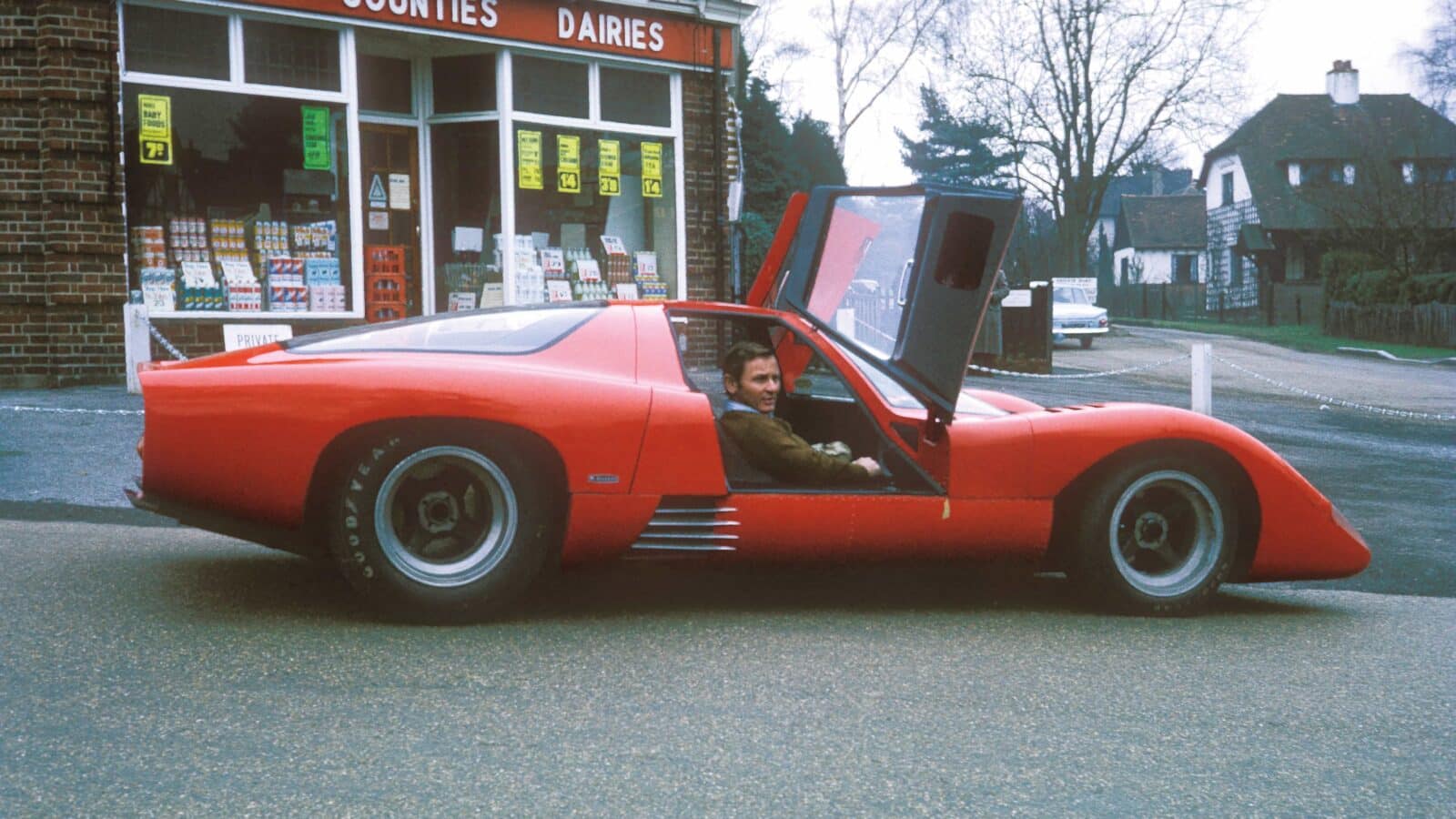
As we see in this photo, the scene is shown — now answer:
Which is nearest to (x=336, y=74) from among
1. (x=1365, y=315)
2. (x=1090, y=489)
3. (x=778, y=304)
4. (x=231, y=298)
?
(x=231, y=298)

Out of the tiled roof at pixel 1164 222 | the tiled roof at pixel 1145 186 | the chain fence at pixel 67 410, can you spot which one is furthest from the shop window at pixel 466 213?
the tiled roof at pixel 1145 186

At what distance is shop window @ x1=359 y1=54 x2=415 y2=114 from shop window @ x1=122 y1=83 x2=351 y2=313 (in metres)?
0.52

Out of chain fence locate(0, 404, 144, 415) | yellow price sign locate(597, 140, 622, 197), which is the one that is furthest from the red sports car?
yellow price sign locate(597, 140, 622, 197)

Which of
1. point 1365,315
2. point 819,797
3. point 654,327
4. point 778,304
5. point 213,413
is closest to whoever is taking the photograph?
point 819,797

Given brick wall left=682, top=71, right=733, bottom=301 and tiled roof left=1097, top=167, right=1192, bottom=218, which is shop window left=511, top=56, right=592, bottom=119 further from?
tiled roof left=1097, top=167, right=1192, bottom=218

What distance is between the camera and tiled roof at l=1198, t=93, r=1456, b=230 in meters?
52.3

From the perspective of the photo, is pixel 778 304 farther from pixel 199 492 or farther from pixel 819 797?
pixel 819 797

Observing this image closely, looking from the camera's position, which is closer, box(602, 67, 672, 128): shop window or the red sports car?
the red sports car

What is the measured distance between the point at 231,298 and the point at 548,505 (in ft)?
30.1

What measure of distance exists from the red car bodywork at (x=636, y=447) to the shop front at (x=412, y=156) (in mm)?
8506

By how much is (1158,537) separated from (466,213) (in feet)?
34.9

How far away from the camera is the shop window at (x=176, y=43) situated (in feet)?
41.3

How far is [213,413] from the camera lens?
4.85 metres

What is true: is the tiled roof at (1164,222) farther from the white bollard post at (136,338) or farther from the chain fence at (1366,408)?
the white bollard post at (136,338)
